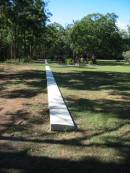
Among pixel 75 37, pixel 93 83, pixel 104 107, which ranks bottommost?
pixel 93 83

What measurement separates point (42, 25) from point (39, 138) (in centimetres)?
5034

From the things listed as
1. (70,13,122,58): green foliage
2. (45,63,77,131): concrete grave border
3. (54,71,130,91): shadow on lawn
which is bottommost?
(54,71,130,91): shadow on lawn

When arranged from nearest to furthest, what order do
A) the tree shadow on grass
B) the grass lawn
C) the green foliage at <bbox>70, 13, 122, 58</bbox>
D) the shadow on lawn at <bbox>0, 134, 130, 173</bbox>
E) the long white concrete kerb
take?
the shadow on lawn at <bbox>0, 134, 130, 173</bbox> < the grass lawn < the long white concrete kerb < the tree shadow on grass < the green foliage at <bbox>70, 13, 122, 58</bbox>

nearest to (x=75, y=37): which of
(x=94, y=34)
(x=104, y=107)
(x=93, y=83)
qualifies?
(x=94, y=34)

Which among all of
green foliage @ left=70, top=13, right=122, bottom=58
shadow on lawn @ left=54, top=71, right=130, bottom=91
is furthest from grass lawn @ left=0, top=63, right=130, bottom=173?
green foliage @ left=70, top=13, right=122, bottom=58

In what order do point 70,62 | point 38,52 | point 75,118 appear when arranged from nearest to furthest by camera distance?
1. point 75,118
2. point 70,62
3. point 38,52

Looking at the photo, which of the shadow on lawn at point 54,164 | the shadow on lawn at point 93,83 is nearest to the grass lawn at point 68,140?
the shadow on lawn at point 54,164

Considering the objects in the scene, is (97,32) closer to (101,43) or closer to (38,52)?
(101,43)

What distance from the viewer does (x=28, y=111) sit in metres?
9.63

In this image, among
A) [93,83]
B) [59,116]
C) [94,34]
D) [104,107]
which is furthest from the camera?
[94,34]

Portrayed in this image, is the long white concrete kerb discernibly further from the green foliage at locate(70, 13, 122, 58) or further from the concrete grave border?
the green foliage at locate(70, 13, 122, 58)

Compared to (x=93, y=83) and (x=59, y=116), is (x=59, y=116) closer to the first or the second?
(x=59, y=116)

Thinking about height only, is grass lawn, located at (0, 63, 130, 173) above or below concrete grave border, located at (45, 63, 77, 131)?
below

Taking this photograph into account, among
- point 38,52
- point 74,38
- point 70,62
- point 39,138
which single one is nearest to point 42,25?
point 70,62
